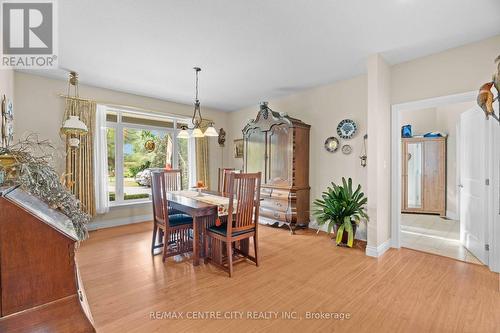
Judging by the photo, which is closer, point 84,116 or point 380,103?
point 380,103

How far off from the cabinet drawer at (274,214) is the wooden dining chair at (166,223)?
5.35ft

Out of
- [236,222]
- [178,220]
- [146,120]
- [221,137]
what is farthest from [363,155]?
[146,120]

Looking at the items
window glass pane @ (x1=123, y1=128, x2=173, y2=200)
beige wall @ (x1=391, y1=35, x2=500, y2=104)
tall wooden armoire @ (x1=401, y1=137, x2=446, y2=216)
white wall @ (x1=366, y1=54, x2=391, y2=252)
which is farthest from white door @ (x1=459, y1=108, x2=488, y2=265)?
window glass pane @ (x1=123, y1=128, x2=173, y2=200)

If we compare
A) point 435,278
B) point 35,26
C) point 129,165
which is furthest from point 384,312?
point 129,165

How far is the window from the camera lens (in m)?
4.50

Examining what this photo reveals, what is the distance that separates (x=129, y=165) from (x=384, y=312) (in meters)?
4.70

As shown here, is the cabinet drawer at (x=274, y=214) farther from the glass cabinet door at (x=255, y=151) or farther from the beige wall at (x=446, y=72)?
the beige wall at (x=446, y=72)

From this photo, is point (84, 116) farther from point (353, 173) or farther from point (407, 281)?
point (407, 281)

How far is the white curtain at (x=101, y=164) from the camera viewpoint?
4.15 metres

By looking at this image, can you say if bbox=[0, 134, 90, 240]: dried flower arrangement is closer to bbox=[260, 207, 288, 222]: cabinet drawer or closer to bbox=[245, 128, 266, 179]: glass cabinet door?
bbox=[260, 207, 288, 222]: cabinet drawer

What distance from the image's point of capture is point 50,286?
838mm

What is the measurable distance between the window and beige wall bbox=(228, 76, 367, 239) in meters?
2.60

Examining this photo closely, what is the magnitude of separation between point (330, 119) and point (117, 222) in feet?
14.7

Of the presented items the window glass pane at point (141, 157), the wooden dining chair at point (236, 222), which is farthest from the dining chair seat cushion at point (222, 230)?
the window glass pane at point (141, 157)
